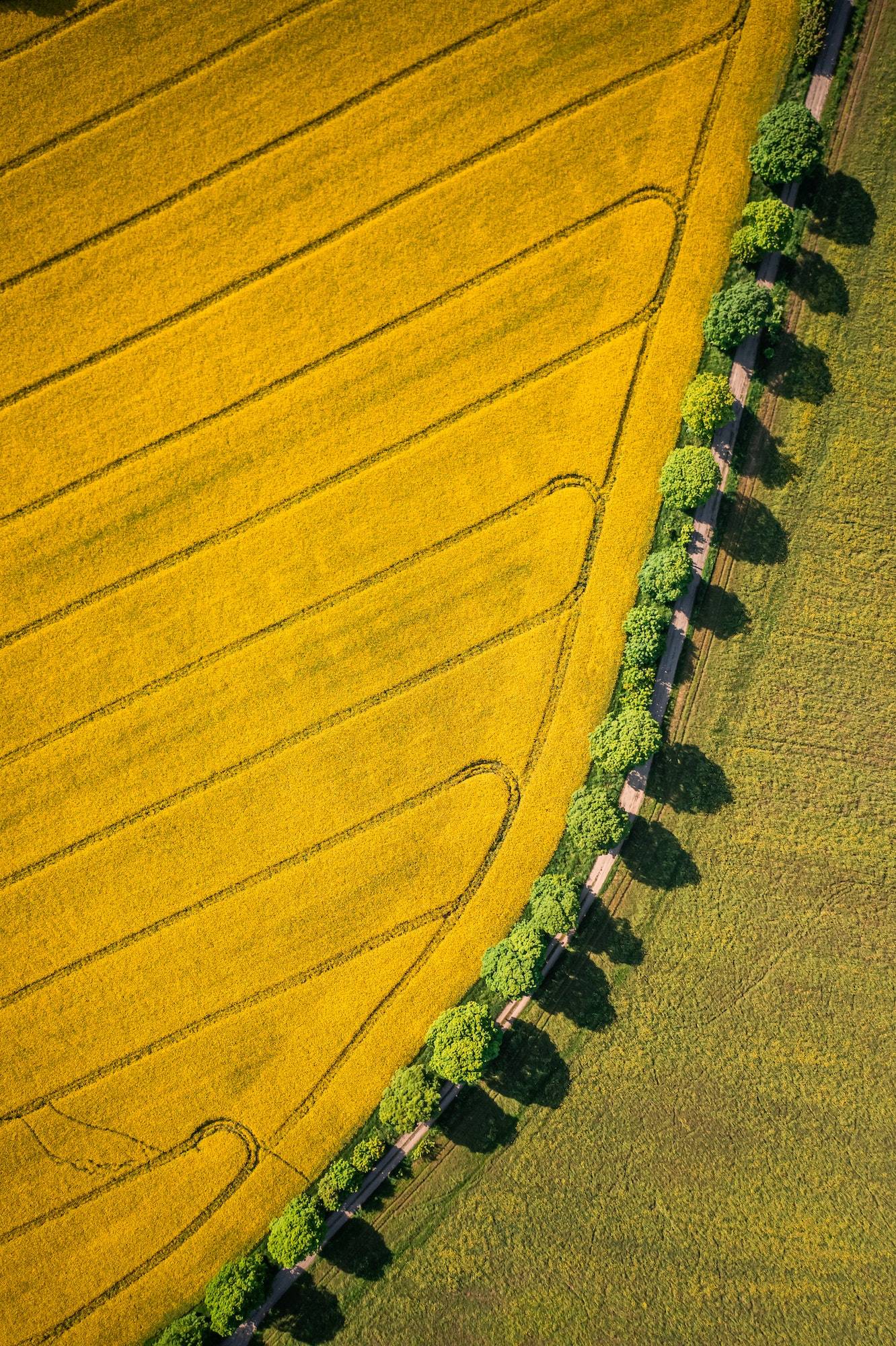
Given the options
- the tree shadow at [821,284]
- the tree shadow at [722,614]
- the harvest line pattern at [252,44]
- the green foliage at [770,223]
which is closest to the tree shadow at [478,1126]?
the tree shadow at [722,614]

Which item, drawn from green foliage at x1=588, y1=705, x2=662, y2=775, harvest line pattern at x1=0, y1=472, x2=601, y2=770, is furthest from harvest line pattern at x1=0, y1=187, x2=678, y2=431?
green foliage at x1=588, y1=705, x2=662, y2=775

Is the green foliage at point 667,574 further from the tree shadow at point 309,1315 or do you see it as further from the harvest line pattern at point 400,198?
the tree shadow at point 309,1315

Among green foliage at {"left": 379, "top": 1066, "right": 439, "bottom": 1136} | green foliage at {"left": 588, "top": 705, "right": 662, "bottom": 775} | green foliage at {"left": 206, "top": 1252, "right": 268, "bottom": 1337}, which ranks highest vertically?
green foliage at {"left": 588, "top": 705, "right": 662, "bottom": 775}

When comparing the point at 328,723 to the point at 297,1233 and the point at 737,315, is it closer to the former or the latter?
the point at 297,1233

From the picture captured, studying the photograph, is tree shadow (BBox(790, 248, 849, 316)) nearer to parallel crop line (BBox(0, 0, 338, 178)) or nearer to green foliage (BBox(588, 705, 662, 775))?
green foliage (BBox(588, 705, 662, 775))

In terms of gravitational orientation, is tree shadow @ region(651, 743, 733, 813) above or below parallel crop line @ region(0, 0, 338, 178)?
below

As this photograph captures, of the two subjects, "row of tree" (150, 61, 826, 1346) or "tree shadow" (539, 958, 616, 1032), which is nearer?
"row of tree" (150, 61, 826, 1346)

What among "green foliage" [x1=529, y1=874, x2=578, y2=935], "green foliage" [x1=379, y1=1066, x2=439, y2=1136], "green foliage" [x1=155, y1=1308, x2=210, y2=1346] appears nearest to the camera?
"green foliage" [x1=379, y1=1066, x2=439, y2=1136]

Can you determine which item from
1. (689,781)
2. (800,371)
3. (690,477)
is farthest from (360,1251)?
(800,371)
